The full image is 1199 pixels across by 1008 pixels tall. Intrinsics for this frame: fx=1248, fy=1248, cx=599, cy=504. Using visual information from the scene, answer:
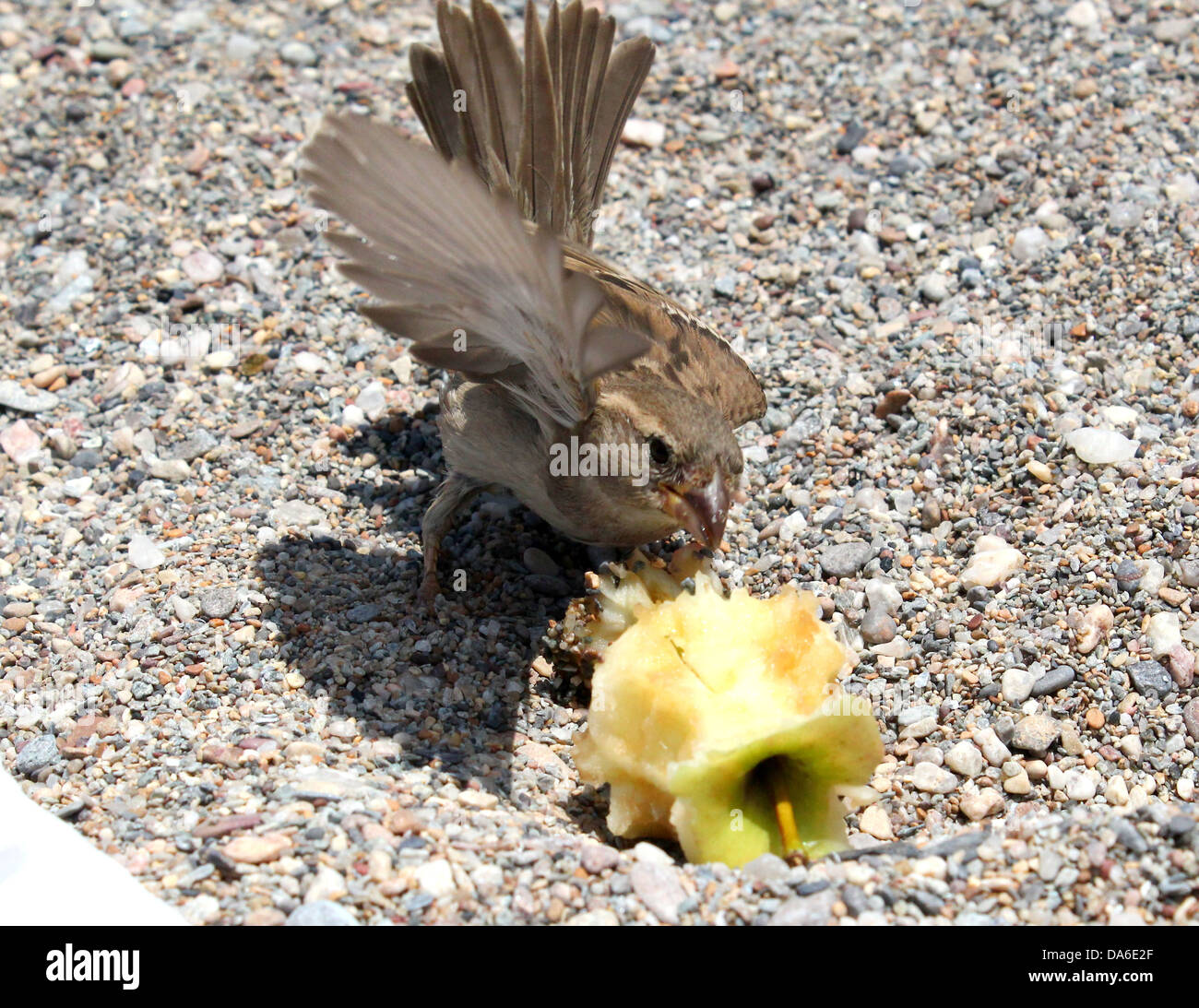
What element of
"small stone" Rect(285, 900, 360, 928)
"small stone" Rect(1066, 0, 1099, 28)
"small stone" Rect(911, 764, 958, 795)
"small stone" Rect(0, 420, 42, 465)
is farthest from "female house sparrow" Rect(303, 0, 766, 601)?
"small stone" Rect(1066, 0, 1099, 28)

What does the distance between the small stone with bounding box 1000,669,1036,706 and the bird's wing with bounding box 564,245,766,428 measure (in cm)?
120

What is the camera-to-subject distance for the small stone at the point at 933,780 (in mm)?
3324

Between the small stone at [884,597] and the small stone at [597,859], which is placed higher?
the small stone at [884,597]

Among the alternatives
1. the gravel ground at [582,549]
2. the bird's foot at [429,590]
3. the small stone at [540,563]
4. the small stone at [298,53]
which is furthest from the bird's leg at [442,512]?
the small stone at [298,53]

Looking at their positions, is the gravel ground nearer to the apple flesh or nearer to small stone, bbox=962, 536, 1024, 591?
small stone, bbox=962, 536, 1024, 591

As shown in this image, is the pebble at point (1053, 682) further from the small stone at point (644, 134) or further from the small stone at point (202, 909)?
the small stone at point (644, 134)

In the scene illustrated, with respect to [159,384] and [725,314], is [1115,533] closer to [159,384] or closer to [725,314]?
[725,314]

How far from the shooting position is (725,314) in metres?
5.02

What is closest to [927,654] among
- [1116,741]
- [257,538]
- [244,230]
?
[1116,741]

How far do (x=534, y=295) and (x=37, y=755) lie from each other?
1.83 metres

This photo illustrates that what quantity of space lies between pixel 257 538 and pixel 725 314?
2054 mm

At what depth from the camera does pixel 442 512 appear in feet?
13.6

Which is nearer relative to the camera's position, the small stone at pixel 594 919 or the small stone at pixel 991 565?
the small stone at pixel 594 919

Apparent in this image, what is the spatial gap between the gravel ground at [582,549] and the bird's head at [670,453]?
55 centimetres
